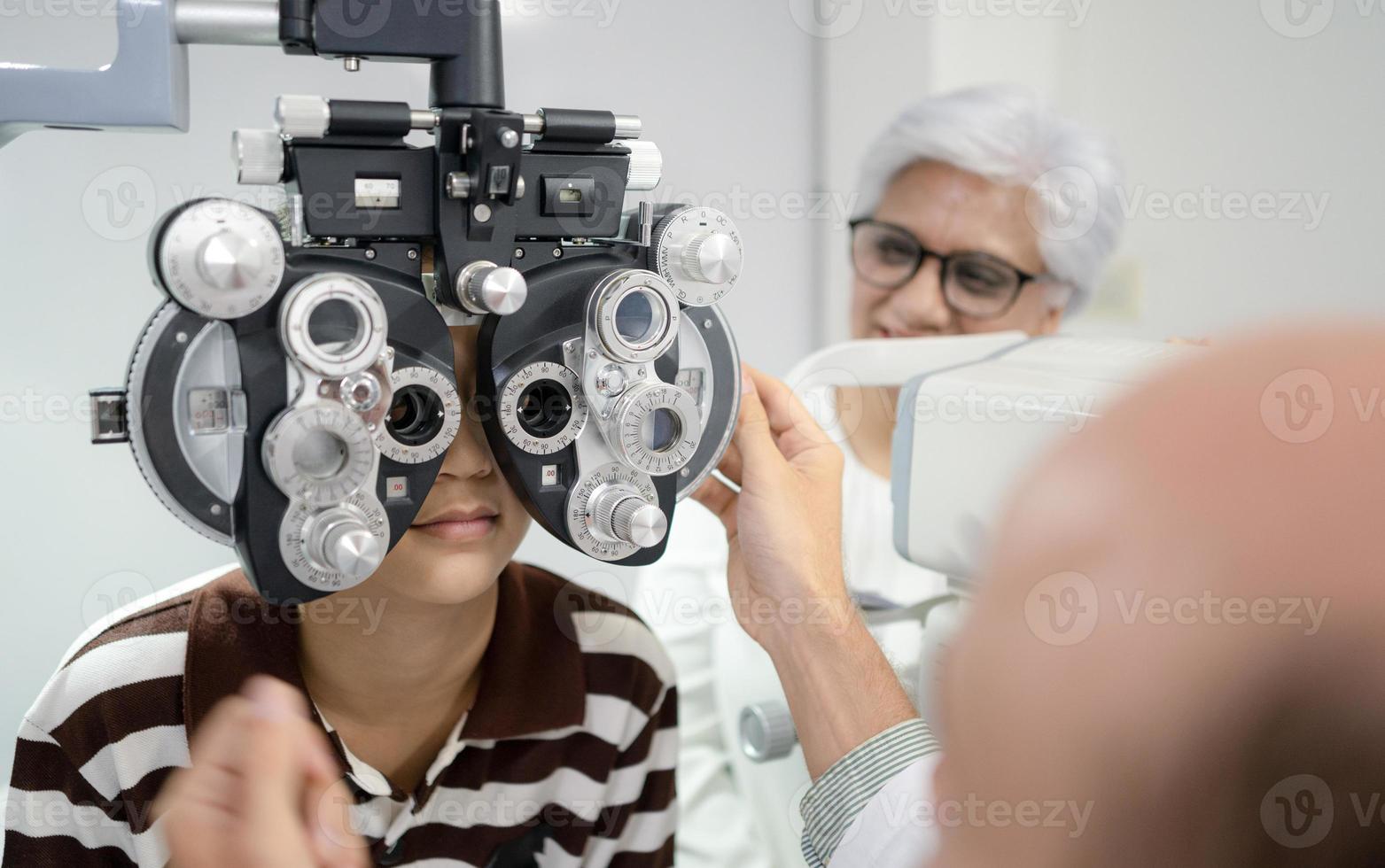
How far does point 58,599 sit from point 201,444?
0.42m

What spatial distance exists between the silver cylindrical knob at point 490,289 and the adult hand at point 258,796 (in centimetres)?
22

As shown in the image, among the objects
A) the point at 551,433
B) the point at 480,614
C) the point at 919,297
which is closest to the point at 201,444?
the point at 551,433

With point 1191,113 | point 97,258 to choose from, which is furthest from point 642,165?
point 1191,113

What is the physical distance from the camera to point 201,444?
489 millimetres

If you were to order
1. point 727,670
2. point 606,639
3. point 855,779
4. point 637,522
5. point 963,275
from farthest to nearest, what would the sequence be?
point 963,275 < point 727,670 < point 606,639 < point 855,779 < point 637,522

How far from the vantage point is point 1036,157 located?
4.27 ft

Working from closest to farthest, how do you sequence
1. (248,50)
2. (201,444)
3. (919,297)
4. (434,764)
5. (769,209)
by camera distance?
(201,444)
(434,764)
(248,50)
(919,297)
(769,209)

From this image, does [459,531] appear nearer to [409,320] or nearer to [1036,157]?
[409,320]

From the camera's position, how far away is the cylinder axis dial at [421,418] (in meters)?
0.50

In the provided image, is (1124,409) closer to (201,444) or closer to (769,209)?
(201,444)

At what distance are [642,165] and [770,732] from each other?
578mm

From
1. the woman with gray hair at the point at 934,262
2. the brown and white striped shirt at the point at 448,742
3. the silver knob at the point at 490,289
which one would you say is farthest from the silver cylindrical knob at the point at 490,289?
the woman with gray hair at the point at 934,262

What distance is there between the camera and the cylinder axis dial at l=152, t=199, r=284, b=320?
17.3 inches

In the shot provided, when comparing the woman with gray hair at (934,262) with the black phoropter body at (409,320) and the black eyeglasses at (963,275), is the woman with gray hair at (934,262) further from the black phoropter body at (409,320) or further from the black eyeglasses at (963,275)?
the black phoropter body at (409,320)
